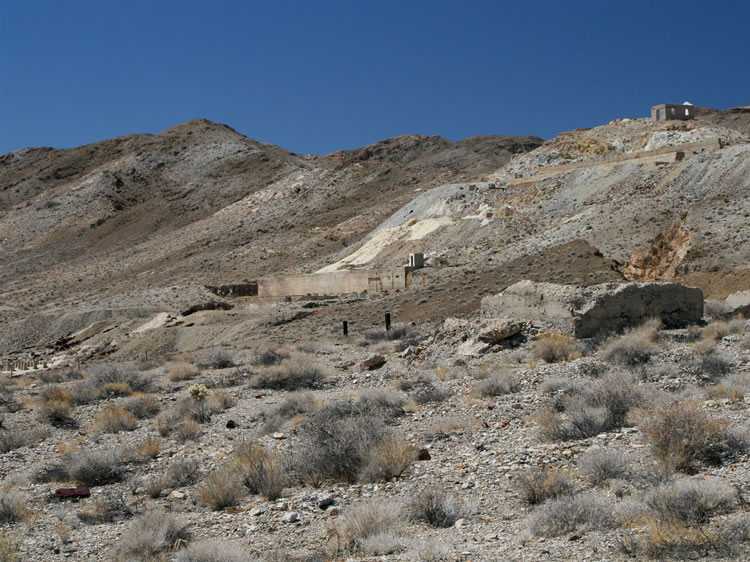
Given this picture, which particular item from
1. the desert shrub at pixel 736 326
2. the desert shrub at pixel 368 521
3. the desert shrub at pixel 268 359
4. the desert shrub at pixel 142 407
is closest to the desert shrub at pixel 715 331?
the desert shrub at pixel 736 326

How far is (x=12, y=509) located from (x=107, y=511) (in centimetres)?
107

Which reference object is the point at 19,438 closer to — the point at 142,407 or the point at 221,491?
the point at 142,407

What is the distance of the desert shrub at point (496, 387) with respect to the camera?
1223 cm

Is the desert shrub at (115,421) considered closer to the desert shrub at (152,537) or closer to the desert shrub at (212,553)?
the desert shrub at (152,537)

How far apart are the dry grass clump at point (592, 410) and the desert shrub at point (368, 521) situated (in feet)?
9.12

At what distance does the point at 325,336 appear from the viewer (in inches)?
1077

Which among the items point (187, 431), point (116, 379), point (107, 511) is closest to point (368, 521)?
point (107, 511)

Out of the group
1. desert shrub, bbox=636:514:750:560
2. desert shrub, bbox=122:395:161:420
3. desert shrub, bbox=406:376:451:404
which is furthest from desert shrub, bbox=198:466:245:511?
desert shrub, bbox=122:395:161:420

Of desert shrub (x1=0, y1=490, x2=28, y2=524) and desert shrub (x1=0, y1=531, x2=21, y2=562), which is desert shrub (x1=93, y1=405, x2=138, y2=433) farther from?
desert shrub (x1=0, y1=531, x2=21, y2=562)

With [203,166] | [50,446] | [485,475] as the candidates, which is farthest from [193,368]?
[203,166]

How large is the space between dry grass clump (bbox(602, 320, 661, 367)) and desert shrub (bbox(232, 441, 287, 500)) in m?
6.52

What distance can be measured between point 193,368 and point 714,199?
2405 cm

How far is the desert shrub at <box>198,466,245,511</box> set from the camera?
837 centimetres

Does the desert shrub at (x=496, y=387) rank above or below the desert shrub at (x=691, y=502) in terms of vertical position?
above
